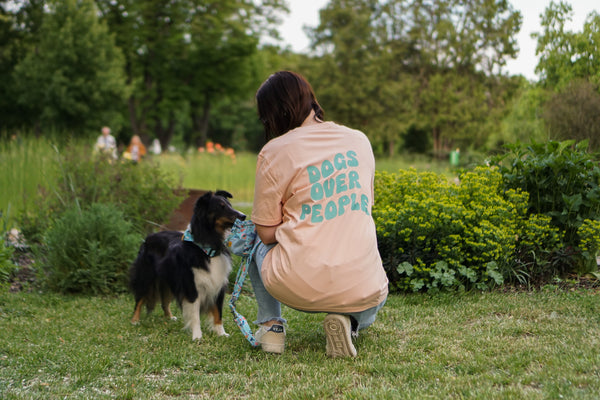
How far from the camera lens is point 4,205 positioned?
7137 mm

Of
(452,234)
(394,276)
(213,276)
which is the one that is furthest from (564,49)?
(213,276)

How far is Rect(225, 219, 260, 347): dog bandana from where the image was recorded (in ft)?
12.0

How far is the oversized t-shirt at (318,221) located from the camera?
3.15m

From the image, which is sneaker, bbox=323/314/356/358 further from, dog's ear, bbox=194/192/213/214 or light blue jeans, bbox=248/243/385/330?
dog's ear, bbox=194/192/213/214

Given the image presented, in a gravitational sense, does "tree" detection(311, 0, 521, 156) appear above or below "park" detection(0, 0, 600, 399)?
above

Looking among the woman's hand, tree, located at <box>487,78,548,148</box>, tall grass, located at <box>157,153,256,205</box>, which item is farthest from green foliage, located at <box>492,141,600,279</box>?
tall grass, located at <box>157,153,256,205</box>

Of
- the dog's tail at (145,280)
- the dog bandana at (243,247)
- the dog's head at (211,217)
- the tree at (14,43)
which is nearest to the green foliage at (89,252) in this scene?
Answer: the dog's tail at (145,280)

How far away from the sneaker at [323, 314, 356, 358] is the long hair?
122 centimetres

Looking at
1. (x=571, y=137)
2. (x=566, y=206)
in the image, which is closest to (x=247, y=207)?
(x=571, y=137)

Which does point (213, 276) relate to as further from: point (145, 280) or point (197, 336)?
point (145, 280)

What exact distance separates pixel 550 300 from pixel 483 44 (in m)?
33.4

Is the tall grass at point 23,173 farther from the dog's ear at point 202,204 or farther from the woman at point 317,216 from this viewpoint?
the woman at point 317,216

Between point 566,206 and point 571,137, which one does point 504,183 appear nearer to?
point 566,206

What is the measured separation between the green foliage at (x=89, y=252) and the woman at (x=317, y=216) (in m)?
2.90
